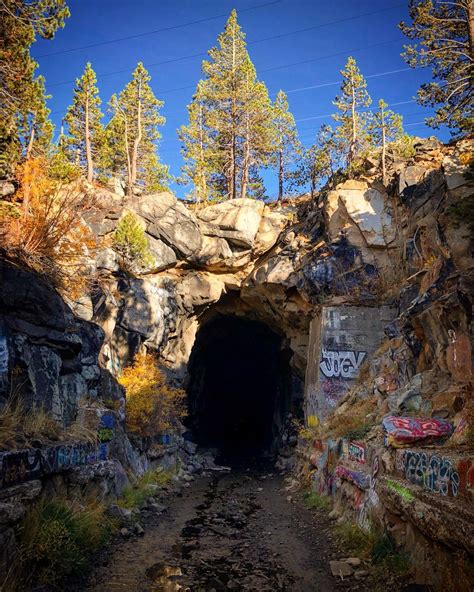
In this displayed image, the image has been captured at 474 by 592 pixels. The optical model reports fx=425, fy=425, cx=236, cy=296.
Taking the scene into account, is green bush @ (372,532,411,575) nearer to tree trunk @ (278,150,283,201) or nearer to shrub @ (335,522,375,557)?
shrub @ (335,522,375,557)

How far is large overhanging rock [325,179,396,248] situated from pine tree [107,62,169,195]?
1397cm

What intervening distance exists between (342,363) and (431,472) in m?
14.6

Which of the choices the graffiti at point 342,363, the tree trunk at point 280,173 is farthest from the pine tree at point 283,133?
the graffiti at point 342,363

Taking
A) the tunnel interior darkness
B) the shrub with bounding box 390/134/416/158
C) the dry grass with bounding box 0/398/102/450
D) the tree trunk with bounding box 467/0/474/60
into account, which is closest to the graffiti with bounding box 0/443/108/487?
the dry grass with bounding box 0/398/102/450

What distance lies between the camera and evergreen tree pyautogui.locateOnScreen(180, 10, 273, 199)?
32438 millimetres

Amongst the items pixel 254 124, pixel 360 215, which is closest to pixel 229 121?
pixel 254 124

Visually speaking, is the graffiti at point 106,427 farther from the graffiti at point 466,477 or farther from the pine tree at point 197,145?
the pine tree at point 197,145

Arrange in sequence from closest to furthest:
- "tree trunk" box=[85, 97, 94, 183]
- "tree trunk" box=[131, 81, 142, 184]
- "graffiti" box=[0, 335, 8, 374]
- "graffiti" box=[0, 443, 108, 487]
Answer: "graffiti" box=[0, 443, 108, 487], "graffiti" box=[0, 335, 8, 374], "tree trunk" box=[85, 97, 94, 183], "tree trunk" box=[131, 81, 142, 184]

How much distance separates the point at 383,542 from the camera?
7.45m

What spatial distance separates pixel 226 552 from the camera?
29.6 feet

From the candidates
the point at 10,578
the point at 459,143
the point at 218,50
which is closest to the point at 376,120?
the point at 459,143

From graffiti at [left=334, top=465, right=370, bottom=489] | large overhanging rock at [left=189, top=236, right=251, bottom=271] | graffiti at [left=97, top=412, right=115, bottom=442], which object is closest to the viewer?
graffiti at [left=334, top=465, right=370, bottom=489]

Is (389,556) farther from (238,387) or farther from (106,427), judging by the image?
(238,387)

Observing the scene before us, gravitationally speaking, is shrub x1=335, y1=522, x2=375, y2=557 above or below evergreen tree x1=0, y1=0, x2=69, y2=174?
below
